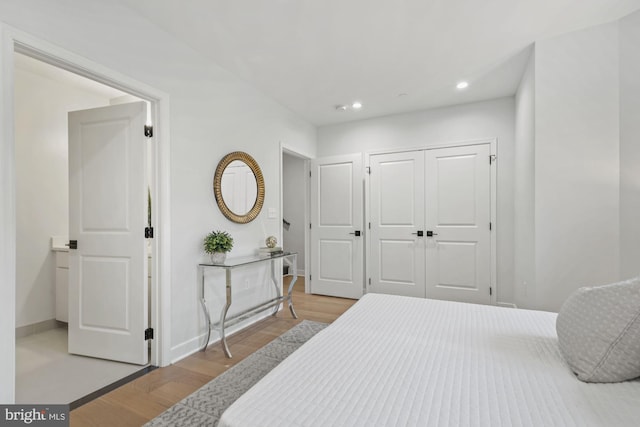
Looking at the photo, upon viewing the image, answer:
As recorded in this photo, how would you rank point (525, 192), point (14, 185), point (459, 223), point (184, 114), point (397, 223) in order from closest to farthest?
point (14, 185) < point (184, 114) < point (525, 192) < point (459, 223) < point (397, 223)

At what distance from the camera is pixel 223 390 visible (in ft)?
6.41

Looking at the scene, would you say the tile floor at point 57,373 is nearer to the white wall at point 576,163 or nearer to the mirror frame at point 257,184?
the mirror frame at point 257,184

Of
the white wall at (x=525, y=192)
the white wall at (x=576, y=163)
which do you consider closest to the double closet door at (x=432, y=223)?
the white wall at (x=525, y=192)

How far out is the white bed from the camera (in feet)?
2.54

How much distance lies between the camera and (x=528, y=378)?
0.97 metres

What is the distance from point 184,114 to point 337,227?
266 cm

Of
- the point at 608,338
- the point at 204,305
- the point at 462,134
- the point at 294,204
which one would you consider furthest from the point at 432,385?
the point at 294,204

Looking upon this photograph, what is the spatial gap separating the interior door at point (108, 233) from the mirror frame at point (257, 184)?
643 millimetres

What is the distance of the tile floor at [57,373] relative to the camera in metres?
1.90

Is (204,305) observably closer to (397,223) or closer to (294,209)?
(397,223)

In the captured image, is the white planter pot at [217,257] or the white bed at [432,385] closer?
the white bed at [432,385]

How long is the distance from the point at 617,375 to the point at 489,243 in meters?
3.03

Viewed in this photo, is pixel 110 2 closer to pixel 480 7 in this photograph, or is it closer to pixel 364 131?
pixel 480 7

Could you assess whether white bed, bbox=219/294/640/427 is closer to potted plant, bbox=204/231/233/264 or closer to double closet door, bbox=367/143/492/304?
potted plant, bbox=204/231/233/264
